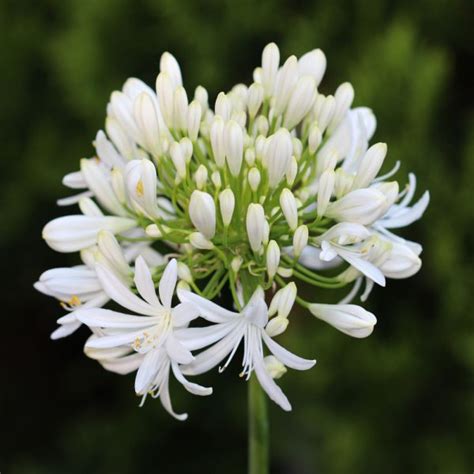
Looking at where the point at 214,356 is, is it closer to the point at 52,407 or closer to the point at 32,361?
the point at 52,407

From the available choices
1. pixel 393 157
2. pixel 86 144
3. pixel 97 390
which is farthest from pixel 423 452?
pixel 86 144

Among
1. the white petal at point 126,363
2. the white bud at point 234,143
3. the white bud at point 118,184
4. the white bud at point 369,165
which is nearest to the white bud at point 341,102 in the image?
Result: the white bud at point 369,165

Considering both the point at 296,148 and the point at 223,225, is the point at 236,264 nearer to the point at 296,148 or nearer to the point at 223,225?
the point at 223,225

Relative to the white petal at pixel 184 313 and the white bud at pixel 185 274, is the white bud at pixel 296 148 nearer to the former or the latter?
the white bud at pixel 185 274

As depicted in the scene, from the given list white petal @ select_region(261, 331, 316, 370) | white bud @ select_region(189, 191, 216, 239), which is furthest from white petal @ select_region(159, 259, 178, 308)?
white petal @ select_region(261, 331, 316, 370)

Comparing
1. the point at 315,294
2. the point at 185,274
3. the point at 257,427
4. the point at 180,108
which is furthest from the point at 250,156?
the point at 315,294

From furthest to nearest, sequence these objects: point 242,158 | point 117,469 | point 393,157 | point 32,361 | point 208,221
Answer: point 32,361, point 117,469, point 393,157, point 242,158, point 208,221

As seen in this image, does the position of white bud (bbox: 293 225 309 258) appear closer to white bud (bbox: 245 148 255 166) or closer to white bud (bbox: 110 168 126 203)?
white bud (bbox: 245 148 255 166)
